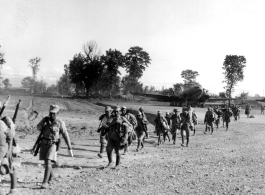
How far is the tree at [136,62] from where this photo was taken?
62.5m

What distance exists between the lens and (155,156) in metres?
10.4

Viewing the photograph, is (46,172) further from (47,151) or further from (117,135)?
(117,135)

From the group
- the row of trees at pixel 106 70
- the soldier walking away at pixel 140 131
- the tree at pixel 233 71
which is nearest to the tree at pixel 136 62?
the row of trees at pixel 106 70

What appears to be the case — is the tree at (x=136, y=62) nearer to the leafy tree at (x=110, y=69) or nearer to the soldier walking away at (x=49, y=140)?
the leafy tree at (x=110, y=69)

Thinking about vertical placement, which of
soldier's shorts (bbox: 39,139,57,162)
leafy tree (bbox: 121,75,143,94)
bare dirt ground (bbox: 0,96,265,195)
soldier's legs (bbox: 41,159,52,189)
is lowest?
bare dirt ground (bbox: 0,96,265,195)

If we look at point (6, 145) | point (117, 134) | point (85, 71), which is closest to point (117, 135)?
point (117, 134)

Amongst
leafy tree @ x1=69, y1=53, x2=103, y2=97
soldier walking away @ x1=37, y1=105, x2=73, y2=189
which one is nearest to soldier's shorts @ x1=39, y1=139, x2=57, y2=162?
soldier walking away @ x1=37, y1=105, x2=73, y2=189

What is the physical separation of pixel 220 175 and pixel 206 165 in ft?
3.98

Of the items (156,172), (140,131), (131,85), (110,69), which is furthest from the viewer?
(131,85)

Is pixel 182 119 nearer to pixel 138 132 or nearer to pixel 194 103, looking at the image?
pixel 138 132

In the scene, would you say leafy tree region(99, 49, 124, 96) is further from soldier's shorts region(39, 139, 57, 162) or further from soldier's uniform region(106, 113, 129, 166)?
soldier's shorts region(39, 139, 57, 162)

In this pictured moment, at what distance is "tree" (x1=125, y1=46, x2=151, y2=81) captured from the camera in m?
62.5

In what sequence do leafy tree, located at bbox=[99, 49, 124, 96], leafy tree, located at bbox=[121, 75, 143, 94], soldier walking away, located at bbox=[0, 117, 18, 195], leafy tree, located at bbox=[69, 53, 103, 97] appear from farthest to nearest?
1. leafy tree, located at bbox=[121, 75, 143, 94]
2. leafy tree, located at bbox=[99, 49, 124, 96]
3. leafy tree, located at bbox=[69, 53, 103, 97]
4. soldier walking away, located at bbox=[0, 117, 18, 195]

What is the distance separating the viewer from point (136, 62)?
207ft
